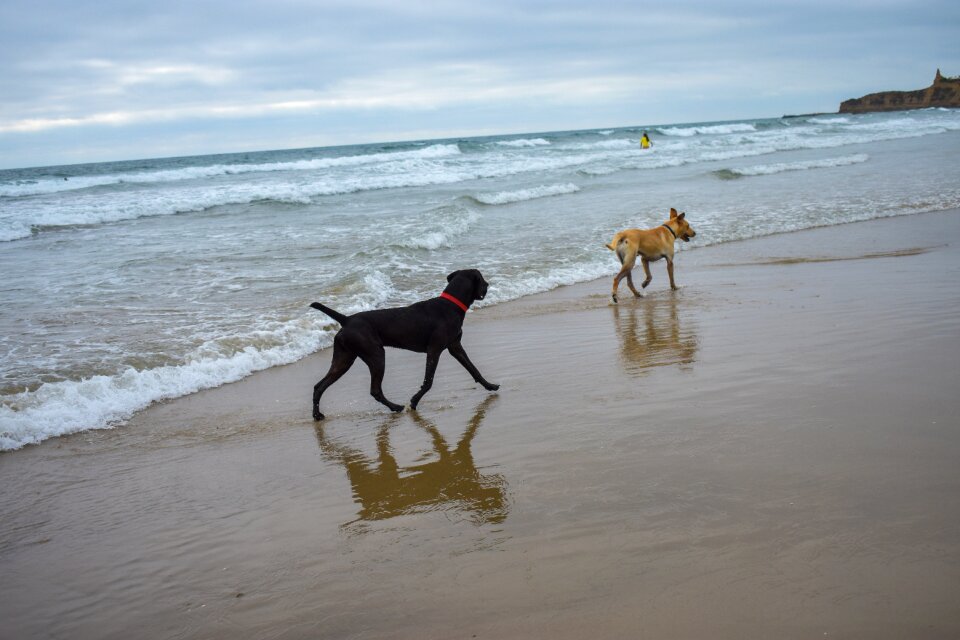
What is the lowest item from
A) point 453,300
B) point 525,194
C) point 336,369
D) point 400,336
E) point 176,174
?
point 336,369

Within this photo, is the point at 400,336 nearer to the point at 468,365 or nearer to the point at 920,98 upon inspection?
the point at 468,365

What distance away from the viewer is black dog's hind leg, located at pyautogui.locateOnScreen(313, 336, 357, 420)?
615cm

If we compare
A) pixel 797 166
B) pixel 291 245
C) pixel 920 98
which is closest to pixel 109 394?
pixel 291 245

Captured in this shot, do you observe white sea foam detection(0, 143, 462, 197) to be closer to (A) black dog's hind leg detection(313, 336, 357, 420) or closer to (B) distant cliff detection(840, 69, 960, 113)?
(A) black dog's hind leg detection(313, 336, 357, 420)

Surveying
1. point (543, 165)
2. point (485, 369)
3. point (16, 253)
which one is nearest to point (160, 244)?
point (16, 253)

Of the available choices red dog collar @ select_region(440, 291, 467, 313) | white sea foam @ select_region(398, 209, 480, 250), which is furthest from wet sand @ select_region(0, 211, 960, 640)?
white sea foam @ select_region(398, 209, 480, 250)

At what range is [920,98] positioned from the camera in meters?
98.4

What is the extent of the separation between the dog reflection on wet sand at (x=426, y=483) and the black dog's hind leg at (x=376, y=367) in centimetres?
60

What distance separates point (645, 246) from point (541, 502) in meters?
6.85

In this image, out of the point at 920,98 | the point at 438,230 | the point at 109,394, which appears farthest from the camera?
the point at 920,98

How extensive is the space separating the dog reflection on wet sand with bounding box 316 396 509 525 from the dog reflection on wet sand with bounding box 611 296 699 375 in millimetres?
2052

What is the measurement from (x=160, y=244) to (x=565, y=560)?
15.7 metres

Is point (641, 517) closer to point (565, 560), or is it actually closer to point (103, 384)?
point (565, 560)

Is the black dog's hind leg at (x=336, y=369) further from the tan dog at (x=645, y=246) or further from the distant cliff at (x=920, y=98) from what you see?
the distant cliff at (x=920, y=98)
